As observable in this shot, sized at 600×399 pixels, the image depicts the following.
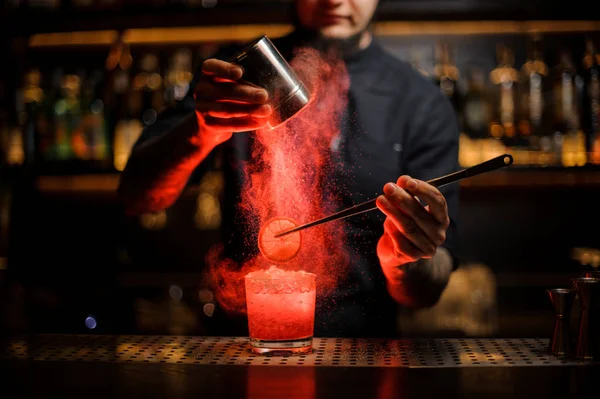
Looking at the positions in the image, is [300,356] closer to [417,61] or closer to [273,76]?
[273,76]

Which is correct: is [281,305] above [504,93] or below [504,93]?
below

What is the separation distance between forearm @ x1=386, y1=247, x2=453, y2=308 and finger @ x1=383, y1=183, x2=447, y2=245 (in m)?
0.37

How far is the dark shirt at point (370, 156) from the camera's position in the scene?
Answer: 223 centimetres

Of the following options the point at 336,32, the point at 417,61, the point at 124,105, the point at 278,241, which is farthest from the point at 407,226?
the point at 124,105

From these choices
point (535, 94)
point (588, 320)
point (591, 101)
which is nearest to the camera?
point (588, 320)

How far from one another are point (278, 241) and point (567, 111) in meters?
2.09

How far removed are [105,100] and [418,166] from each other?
69.9 inches

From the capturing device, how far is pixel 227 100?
1.59 meters

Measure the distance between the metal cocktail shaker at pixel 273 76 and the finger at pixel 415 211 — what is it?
26 cm

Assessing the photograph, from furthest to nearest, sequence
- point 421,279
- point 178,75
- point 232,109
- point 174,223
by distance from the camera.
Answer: point 174,223, point 178,75, point 421,279, point 232,109

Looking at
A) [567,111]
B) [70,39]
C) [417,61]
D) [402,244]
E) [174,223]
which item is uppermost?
[70,39]

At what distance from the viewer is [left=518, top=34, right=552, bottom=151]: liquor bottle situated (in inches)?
131

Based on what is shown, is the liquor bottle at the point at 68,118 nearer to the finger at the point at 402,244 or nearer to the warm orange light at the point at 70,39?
the warm orange light at the point at 70,39

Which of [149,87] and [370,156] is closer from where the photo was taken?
[370,156]
